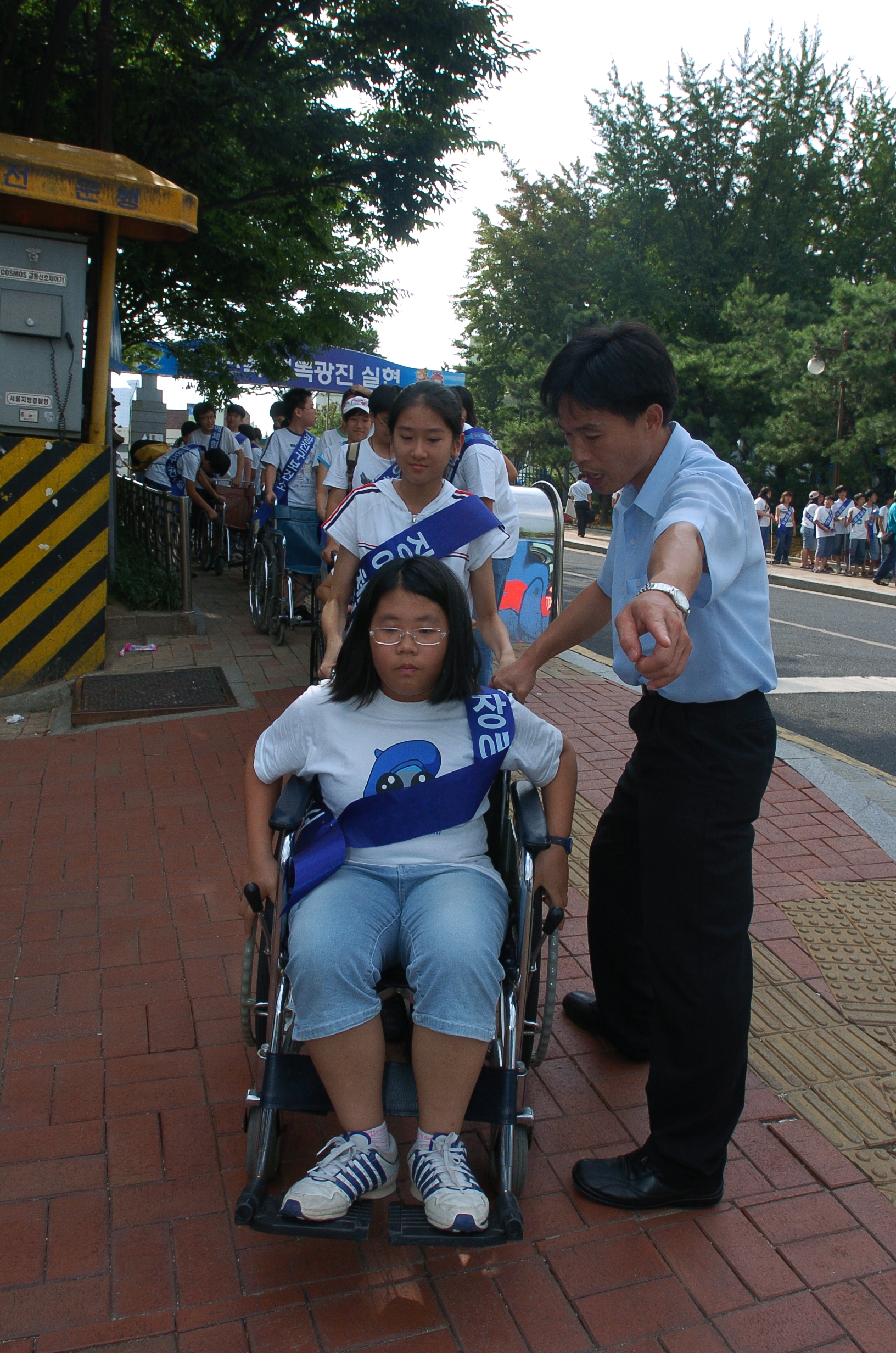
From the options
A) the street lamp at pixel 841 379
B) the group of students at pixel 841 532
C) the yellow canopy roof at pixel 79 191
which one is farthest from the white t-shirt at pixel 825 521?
the yellow canopy roof at pixel 79 191

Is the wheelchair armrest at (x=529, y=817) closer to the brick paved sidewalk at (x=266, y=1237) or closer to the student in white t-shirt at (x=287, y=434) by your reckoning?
the brick paved sidewalk at (x=266, y=1237)

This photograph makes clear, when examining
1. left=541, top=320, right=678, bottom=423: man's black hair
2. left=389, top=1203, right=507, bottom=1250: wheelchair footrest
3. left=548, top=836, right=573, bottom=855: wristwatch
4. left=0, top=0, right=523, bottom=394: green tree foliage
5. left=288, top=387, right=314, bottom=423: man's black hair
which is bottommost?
left=389, top=1203, right=507, bottom=1250: wheelchair footrest

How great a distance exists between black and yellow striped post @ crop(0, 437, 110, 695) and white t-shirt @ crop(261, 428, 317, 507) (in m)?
1.35

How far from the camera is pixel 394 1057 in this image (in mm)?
2781

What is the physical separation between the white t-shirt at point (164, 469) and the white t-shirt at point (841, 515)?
1552 centimetres

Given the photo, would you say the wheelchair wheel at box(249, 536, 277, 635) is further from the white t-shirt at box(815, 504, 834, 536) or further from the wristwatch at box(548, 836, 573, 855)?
the white t-shirt at box(815, 504, 834, 536)

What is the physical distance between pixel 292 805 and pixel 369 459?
2558mm

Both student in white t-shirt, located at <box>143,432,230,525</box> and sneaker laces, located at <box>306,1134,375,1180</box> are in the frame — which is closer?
sneaker laces, located at <box>306,1134,375,1180</box>

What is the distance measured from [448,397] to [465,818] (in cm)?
152

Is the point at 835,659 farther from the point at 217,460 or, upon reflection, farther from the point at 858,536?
the point at 858,536

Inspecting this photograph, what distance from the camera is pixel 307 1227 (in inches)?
75.1

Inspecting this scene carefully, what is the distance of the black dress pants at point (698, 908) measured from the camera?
2.12 meters

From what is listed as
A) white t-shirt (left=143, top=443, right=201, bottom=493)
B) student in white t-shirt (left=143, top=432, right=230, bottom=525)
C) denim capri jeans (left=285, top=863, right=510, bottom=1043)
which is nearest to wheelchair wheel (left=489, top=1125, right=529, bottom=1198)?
denim capri jeans (left=285, top=863, right=510, bottom=1043)

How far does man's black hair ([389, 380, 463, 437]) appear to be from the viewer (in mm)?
3252
